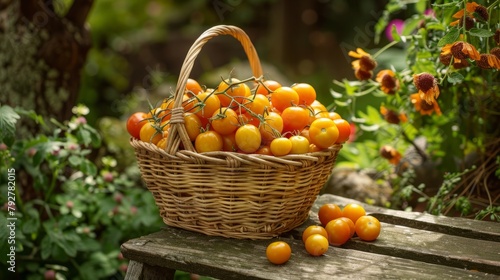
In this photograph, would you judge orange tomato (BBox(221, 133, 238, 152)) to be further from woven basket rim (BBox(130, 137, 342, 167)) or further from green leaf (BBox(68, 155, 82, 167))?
green leaf (BBox(68, 155, 82, 167))

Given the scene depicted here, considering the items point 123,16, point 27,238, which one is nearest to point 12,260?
point 27,238

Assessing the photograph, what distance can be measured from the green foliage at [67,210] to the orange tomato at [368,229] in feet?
3.29

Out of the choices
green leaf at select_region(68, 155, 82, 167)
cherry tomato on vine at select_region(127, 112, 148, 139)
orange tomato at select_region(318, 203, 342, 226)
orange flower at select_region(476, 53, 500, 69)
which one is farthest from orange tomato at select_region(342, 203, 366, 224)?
green leaf at select_region(68, 155, 82, 167)

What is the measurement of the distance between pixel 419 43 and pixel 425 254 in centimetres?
94

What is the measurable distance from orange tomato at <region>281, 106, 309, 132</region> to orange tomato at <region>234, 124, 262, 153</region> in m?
0.15

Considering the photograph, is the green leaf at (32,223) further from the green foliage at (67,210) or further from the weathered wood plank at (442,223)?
the weathered wood plank at (442,223)

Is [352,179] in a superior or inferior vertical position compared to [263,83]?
inferior

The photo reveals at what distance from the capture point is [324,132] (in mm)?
1828

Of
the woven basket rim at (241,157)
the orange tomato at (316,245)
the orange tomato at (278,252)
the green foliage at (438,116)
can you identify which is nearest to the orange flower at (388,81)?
the green foliage at (438,116)

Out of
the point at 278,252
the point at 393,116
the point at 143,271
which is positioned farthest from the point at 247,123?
the point at 393,116

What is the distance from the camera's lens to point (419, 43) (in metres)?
2.44

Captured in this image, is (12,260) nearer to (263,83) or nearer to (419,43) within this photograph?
(263,83)

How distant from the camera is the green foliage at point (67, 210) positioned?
241 cm

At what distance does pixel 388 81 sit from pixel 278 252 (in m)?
0.94
